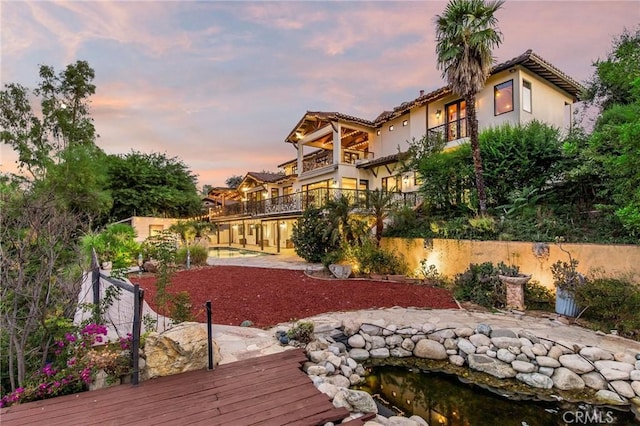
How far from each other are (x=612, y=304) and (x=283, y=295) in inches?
289

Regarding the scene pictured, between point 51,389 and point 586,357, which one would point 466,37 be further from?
point 51,389

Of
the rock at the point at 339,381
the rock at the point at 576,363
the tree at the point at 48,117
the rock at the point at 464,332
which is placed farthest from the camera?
the tree at the point at 48,117

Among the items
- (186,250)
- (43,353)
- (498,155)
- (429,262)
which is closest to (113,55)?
(186,250)

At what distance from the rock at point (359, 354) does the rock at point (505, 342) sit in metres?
2.33

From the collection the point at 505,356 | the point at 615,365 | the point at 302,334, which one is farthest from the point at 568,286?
the point at 302,334

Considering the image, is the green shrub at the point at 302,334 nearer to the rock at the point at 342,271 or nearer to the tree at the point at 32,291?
the tree at the point at 32,291

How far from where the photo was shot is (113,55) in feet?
36.0

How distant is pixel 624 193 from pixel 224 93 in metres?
16.7

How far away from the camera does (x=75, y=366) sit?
3.62 m

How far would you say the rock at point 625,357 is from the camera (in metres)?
4.47

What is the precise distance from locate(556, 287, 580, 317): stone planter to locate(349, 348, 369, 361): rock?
4.64m

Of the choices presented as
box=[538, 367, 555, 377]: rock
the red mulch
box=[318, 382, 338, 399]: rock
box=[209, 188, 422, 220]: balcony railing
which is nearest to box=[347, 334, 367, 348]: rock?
the red mulch

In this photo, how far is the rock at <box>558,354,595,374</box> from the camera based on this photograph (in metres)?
4.54

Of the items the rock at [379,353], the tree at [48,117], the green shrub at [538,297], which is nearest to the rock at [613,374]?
the green shrub at [538,297]
